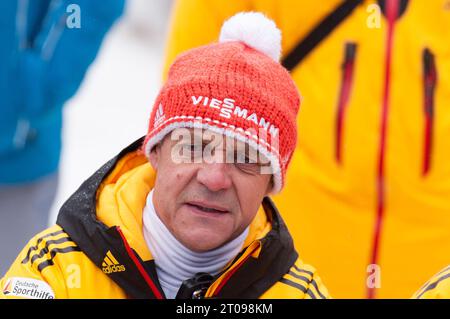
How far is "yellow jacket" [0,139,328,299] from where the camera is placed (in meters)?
2.13

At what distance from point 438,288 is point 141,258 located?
63 cm

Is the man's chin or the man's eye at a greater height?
the man's eye

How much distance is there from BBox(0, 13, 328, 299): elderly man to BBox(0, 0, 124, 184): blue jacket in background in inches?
38.7

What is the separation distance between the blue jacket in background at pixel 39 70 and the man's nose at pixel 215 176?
126 cm

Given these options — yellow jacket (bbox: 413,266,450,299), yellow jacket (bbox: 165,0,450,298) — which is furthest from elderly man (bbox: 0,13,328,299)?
yellow jacket (bbox: 165,0,450,298)

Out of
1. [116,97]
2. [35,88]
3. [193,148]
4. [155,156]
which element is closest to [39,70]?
[35,88]

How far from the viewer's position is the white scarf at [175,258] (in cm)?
220

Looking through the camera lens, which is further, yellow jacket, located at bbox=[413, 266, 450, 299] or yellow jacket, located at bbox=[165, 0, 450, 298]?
yellow jacket, located at bbox=[165, 0, 450, 298]

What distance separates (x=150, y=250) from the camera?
2.22 m

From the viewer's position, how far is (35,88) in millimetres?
3221

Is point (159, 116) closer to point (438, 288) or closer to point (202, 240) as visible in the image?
point (202, 240)

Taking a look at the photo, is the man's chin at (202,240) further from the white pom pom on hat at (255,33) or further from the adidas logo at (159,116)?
the white pom pom on hat at (255,33)

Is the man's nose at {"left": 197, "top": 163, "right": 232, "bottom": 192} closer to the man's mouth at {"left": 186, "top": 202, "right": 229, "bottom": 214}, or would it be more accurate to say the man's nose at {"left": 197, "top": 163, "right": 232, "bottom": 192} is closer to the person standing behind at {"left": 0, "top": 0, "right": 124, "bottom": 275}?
the man's mouth at {"left": 186, "top": 202, "right": 229, "bottom": 214}
